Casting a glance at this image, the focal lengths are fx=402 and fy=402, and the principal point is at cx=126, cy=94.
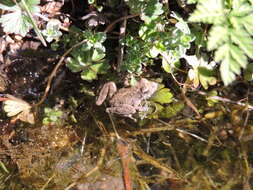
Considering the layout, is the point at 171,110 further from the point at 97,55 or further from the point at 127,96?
the point at 97,55

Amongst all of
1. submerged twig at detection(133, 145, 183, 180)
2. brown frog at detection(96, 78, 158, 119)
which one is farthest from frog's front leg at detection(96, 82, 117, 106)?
submerged twig at detection(133, 145, 183, 180)

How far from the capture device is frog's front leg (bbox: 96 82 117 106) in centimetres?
240

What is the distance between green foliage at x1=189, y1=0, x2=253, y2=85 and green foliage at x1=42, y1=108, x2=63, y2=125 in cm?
116

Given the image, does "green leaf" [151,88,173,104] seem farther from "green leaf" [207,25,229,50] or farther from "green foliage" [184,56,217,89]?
"green leaf" [207,25,229,50]

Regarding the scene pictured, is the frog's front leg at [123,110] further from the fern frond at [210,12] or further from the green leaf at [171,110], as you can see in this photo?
the fern frond at [210,12]

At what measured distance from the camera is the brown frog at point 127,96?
2420 mm

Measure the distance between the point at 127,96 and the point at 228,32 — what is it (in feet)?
2.70

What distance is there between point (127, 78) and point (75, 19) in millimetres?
500

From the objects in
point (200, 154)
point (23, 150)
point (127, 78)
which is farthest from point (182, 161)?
point (23, 150)

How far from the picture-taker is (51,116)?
8.40 ft

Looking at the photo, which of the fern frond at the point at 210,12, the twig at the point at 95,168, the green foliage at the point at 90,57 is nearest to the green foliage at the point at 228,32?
the fern frond at the point at 210,12

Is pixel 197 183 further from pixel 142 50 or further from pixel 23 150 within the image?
pixel 23 150

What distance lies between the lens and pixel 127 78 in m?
2.46

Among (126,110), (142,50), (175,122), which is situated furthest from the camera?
(175,122)
